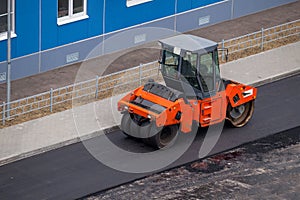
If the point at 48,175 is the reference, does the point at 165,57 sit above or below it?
above

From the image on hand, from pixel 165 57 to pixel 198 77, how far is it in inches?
Answer: 38.5

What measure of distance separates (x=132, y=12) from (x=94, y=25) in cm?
145

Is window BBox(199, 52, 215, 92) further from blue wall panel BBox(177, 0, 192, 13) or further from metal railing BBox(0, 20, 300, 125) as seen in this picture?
blue wall panel BBox(177, 0, 192, 13)

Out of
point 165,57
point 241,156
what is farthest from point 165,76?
point 241,156

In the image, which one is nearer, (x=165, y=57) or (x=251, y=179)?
(x=251, y=179)

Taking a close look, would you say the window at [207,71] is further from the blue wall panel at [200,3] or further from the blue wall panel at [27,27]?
the blue wall panel at [200,3]

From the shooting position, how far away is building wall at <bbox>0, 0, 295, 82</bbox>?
88.8ft

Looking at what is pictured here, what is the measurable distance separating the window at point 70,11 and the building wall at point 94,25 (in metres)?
0.15

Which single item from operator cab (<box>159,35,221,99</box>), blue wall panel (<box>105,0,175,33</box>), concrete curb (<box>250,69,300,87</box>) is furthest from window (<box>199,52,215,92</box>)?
blue wall panel (<box>105,0,175,33</box>)

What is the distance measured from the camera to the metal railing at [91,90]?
82.8 feet

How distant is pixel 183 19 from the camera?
1209 inches

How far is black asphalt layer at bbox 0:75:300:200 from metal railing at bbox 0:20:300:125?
82.4 inches

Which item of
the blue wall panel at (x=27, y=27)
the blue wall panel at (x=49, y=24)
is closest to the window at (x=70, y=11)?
the blue wall panel at (x=49, y=24)

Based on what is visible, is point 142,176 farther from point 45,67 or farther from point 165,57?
point 45,67
